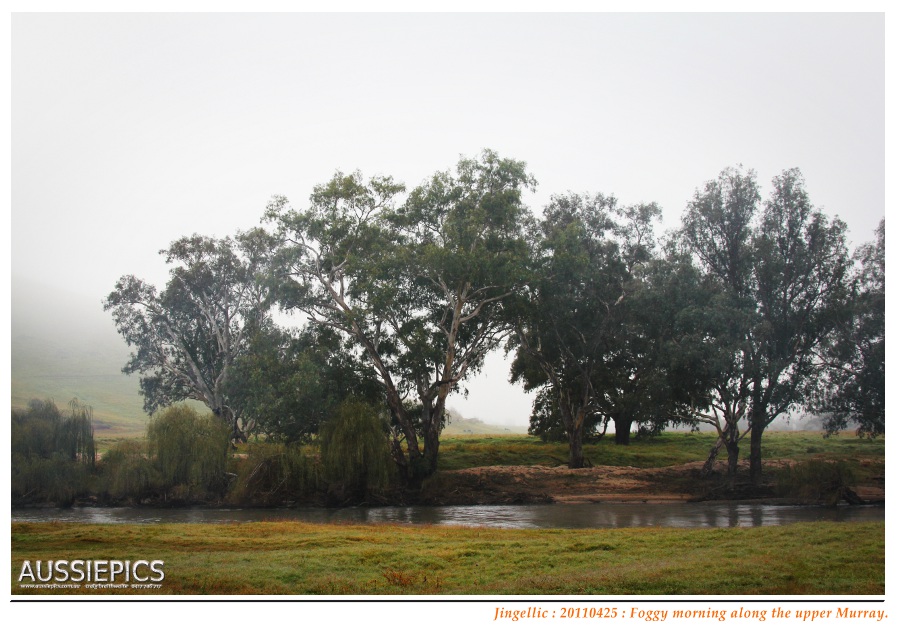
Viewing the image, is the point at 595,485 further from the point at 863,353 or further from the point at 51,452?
the point at 51,452

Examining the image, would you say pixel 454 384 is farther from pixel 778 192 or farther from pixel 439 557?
pixel 439 557

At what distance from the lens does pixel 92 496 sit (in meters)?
34.1

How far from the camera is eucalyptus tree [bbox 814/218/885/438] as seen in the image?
3117 cm

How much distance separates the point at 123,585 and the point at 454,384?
24677 mm

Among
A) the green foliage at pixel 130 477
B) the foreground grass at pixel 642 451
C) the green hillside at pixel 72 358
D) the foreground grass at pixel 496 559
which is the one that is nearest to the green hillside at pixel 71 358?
the green hillside at pixel 72 358

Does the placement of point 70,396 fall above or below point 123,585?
above

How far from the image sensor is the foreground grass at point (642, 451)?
40375 mm

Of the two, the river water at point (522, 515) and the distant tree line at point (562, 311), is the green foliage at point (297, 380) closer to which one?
the distant tree line at point (562, 311)

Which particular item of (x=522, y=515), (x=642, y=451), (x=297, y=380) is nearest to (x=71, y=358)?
(x=297, y=380)

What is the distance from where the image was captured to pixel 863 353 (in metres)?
32.0

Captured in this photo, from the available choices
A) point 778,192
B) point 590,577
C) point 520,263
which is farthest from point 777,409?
point 590,577

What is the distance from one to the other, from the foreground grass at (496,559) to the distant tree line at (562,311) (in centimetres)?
1464

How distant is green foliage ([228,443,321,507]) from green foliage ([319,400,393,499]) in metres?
1.03

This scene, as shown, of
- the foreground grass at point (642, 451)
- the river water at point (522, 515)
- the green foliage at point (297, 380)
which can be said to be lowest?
the river water at point (522, 515)
